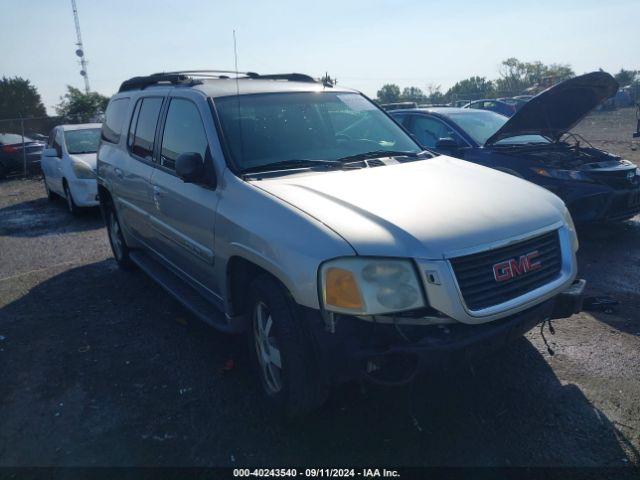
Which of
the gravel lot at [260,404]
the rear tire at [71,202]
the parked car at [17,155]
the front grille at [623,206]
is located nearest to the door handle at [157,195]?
the gravel lot at [260,404]

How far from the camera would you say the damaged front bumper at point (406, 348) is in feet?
7.98

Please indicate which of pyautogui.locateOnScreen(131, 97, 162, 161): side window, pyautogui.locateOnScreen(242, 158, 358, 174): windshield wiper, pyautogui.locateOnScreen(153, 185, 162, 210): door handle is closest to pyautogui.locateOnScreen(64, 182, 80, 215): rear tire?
pyautogui.locateOnScreen(131, 97, 162, 161): side window

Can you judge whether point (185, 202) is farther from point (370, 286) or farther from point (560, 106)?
point (560, 106)

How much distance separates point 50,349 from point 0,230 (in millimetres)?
5975

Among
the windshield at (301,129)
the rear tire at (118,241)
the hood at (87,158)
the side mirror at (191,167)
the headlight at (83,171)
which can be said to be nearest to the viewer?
the side mirror at (191,167)

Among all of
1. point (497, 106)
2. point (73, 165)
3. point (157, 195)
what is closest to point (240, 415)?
point (157, 195)

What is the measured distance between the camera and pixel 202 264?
3719 millimetres

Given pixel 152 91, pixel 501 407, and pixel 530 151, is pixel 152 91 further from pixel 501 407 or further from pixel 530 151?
pixel 530 151

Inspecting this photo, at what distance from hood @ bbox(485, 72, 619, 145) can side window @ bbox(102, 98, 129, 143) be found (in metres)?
4.49

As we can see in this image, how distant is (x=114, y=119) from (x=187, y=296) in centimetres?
272

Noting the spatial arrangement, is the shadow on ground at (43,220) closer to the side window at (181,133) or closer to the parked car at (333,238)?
the parked car at (333,238)

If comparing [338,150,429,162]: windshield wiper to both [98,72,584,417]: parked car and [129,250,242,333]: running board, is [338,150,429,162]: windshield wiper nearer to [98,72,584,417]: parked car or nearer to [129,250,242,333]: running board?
[98,72,584,417]: parked car

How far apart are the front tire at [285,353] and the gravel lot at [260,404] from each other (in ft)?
0.72

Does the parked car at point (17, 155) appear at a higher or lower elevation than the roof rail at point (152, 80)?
lower
